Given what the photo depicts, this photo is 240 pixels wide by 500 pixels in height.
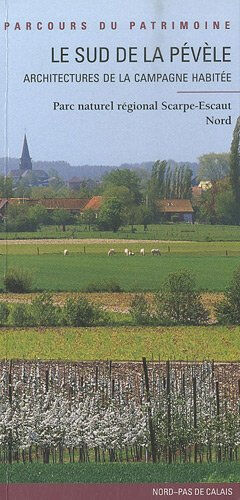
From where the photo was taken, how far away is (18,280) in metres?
6.40

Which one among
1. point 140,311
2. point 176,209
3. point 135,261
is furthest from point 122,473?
point 176,209

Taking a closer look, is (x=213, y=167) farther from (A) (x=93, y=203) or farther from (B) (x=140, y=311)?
(B) (x=140, y=311)

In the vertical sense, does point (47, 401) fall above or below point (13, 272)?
below

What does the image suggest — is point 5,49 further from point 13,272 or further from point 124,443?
point 124,443

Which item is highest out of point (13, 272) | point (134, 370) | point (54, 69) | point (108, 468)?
point (54, 69)

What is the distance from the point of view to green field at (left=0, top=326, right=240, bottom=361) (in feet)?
20.8

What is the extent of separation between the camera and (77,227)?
6402 mm

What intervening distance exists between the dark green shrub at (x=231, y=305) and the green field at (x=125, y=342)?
0.05 m

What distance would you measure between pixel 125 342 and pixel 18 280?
0.58 m

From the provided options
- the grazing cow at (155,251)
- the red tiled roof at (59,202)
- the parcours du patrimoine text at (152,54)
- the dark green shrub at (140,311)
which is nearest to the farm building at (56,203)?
the red tiled roof at (59,202)

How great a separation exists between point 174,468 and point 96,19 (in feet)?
6.76

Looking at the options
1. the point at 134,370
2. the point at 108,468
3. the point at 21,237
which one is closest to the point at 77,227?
the point at 21,237

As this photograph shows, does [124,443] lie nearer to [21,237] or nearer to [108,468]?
[108,468]

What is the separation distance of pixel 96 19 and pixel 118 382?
1706 mm
